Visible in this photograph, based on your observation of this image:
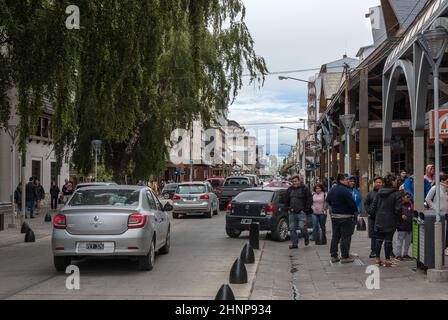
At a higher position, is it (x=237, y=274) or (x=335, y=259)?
(x=237, y=274)

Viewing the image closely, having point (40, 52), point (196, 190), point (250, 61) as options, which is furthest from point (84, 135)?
point (40, 52)

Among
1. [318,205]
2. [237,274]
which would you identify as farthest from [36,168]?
[237,274]

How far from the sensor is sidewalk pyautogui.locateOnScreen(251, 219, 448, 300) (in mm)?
8547

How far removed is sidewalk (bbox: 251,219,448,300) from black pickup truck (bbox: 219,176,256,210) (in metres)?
17.9

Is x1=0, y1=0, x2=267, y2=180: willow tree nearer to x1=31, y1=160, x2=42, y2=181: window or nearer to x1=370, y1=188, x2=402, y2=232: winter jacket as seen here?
x1=370, y1=188, x2=402, y2=232: winter jacket

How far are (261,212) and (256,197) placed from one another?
A: 28.4 inches

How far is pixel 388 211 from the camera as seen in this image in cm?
1087

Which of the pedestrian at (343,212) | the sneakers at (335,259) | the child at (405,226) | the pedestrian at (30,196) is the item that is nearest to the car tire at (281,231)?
the sneakers at (335,259)

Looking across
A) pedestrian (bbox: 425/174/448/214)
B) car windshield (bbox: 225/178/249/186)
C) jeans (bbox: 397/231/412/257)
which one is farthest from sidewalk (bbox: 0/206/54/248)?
car windshield (bbox: 225/178/249/186)

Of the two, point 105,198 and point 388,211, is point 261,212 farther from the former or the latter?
point 105,198

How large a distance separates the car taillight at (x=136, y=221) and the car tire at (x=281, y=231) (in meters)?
6.97

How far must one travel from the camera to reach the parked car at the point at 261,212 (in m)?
16.5

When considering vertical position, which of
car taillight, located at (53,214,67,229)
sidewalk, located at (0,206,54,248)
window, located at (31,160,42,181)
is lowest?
sidewalk, located at (0,206,54,248)

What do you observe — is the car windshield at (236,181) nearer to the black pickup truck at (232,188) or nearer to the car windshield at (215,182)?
the black pickup truck at (232,188)
